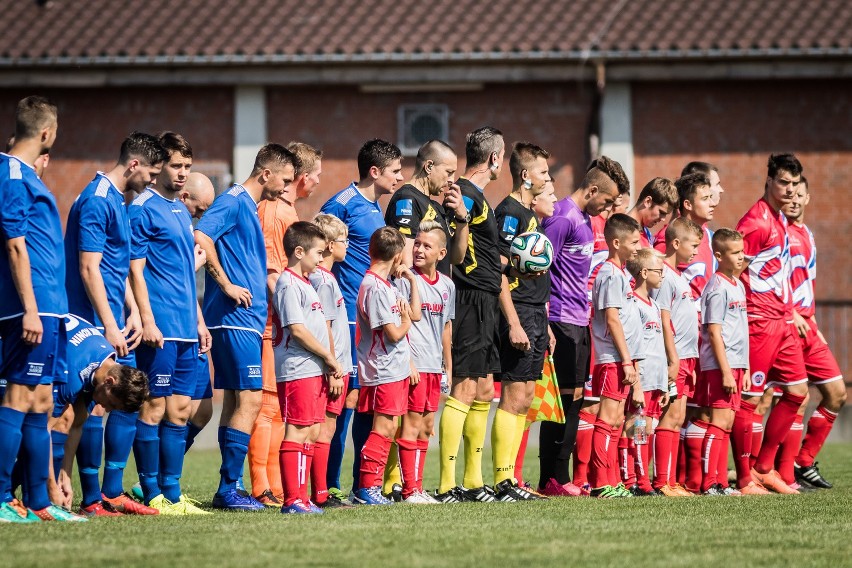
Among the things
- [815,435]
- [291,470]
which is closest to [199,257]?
[291,470]

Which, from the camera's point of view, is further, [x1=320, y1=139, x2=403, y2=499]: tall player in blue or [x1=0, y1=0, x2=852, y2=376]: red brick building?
[x1=0, y1=0, x2=852, y2=376]: red brick building

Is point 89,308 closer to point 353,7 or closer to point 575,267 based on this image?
point 575,267

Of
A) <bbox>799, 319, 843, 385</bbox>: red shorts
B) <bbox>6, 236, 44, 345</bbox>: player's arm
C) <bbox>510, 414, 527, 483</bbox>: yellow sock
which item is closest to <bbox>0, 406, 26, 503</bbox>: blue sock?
<bbox>6, 236, 44, 345</bbox>: player's arm

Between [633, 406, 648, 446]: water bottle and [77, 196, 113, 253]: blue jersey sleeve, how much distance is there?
426 centimetres

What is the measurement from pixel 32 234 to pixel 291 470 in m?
2.13

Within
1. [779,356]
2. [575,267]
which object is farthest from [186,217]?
[779,356]

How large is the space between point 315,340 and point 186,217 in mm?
1163

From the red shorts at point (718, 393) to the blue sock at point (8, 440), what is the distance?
5563 millimetres

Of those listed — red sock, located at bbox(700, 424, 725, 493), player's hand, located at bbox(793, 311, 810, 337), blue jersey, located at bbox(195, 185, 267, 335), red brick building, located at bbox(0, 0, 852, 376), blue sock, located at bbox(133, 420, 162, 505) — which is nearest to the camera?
blue sock, located at bbox(133, 420, 162, 505)

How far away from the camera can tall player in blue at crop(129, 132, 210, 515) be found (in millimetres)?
8602

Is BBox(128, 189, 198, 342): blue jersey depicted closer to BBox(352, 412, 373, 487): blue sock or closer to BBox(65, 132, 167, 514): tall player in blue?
BBox(65, 132, 167, 514): tall player in blue

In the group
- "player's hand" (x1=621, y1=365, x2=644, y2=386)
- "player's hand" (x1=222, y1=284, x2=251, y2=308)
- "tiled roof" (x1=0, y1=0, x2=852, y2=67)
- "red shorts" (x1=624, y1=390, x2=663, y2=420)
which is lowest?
Answer: "red shorts" (x1=624, y1=390, x2=663, y2=420)

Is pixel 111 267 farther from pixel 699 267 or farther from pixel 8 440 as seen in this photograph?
pixel 699 267

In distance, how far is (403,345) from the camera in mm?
9250
